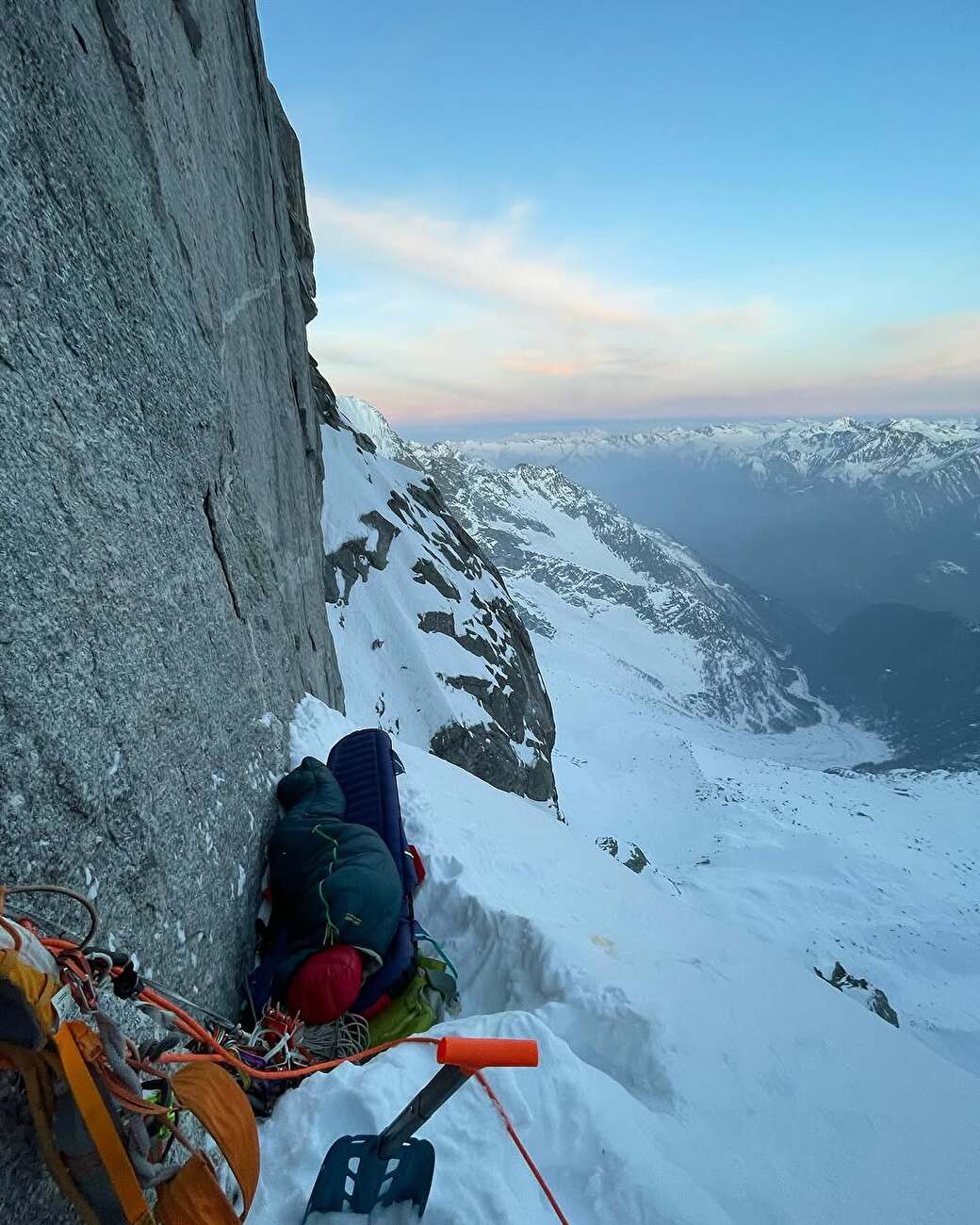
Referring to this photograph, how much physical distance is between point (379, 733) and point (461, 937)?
281 centimetres

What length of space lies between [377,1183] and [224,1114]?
40.0 inches

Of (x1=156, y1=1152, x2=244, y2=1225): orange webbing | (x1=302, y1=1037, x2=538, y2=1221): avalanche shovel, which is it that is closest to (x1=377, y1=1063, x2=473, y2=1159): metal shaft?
(x1=302, y1=1037, x2=538, y2=1221): avalanche shovel

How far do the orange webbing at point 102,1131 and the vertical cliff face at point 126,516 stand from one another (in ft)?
1.73

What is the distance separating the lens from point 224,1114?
2.58 m

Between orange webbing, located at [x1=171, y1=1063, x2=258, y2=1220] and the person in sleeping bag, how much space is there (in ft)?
6.21

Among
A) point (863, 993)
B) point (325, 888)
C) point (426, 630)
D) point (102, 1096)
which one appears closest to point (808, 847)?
point (863, 993)

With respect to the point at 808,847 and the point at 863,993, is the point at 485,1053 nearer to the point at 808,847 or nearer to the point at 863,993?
the point at 863,993

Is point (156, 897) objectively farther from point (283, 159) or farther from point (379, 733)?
point (283, 159)

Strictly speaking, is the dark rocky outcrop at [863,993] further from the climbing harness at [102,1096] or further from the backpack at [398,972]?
the climbing harness at [102,1096]

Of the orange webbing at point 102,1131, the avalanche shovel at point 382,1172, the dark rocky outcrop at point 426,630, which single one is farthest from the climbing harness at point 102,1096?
the dark rocky outcrop at point 426,630

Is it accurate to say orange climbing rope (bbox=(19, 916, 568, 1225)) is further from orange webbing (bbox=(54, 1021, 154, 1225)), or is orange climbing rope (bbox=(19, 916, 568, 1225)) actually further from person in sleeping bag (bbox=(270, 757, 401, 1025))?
person in sleeping bag (bbox=(270, 757, 401, 1025))

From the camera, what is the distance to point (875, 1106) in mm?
4793

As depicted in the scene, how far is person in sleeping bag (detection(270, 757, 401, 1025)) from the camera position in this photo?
4582 millimetres

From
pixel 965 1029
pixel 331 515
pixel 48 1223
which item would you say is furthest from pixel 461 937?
pixel 965 1029
